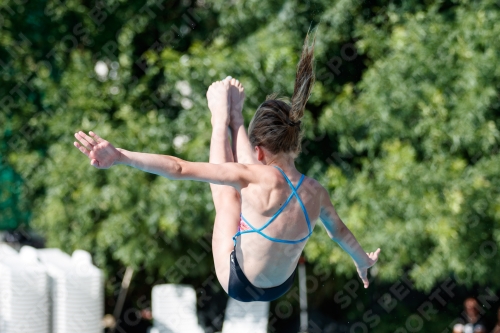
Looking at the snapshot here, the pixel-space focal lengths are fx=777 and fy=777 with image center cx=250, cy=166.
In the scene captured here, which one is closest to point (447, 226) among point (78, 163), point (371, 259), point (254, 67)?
point (254, 67)

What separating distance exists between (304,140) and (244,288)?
161 inches

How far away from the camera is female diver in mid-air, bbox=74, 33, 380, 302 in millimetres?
3180

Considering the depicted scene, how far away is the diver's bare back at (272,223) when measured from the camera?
126 inches

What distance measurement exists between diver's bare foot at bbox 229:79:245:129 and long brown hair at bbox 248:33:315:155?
0.40 m

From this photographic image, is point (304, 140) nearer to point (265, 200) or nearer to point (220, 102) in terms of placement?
point (220, 102)

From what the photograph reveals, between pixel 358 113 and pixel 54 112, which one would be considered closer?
pixel 358 113

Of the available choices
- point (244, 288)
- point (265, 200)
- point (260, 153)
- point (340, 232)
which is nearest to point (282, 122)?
point (260, 153)

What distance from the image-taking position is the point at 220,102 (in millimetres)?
3723

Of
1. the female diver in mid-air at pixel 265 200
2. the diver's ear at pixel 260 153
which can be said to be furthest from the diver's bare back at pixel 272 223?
the diver's ear at pixel 260 153

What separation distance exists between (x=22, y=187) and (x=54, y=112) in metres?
0.89

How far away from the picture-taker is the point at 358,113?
23.3 feet

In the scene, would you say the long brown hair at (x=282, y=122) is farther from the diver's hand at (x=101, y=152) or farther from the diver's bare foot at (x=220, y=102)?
the diver's hand at (x=101, y=152)

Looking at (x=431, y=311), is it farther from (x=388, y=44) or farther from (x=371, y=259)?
(x=371, y=259)

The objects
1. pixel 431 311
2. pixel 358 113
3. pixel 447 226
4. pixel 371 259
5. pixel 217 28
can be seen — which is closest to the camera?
pixel 371 259
